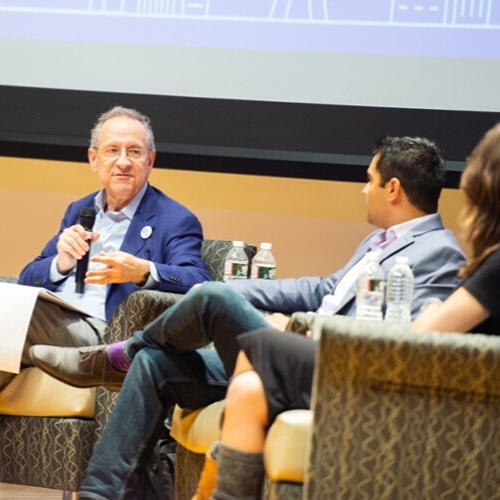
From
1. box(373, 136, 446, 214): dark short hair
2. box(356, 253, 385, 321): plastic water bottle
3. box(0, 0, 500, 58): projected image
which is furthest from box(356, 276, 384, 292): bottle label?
box(0, 0, 500, 58): projected image

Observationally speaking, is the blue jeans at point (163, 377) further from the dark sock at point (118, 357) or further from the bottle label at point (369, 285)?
the bottle label at point (369, 285)

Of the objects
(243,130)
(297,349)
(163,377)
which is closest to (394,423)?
(297,349)

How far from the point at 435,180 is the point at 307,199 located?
4.41ft

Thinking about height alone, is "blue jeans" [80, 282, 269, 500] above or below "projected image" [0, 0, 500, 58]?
below

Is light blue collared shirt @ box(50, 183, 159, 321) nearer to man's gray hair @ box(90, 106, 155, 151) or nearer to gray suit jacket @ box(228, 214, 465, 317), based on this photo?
man's gray hair @ box(90, 106, 155, 151)

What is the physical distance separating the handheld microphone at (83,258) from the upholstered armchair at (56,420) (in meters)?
0.42

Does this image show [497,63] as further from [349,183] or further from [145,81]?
[145,81]

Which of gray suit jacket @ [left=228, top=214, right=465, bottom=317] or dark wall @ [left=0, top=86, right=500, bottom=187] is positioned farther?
dark wall @ [left=0, top=86, right=500, bottom=187]

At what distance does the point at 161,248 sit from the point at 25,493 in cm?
106

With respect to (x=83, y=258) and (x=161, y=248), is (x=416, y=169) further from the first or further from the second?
(x=83, y=258)

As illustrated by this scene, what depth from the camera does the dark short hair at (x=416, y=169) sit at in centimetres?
309

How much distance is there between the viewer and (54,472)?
9.57ft

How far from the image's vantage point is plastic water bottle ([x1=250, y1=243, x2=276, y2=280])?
3.61 m

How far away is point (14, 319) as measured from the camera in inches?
117
